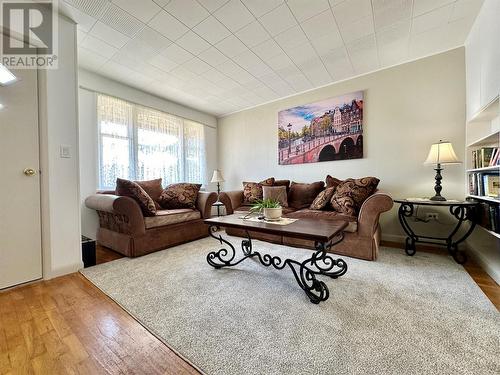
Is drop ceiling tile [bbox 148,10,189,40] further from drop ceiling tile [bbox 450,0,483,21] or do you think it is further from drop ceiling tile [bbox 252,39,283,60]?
drop ceiling tile [bbox 450,0,483,21]

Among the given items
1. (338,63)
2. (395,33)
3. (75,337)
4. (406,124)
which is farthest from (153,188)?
(406,124)

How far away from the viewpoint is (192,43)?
7.95ft

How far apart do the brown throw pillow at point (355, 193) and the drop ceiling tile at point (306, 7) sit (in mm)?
1873

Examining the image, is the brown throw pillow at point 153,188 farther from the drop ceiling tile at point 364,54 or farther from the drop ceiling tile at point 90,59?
the drop ceiling tile at point 364,54

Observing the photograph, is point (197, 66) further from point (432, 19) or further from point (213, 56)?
point (432, 19)

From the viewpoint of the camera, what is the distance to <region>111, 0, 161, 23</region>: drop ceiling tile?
1868 millimetres

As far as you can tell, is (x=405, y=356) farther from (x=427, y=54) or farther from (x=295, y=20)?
(x=427, y=54)

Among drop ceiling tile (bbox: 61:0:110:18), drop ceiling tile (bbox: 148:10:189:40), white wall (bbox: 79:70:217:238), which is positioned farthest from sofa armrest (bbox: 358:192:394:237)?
white wall (bbox: 79:70:217:238)

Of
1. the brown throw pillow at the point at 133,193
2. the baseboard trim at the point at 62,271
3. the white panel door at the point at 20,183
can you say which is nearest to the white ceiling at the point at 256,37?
the white panel door at the point at 20,183

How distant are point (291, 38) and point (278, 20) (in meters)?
0.31

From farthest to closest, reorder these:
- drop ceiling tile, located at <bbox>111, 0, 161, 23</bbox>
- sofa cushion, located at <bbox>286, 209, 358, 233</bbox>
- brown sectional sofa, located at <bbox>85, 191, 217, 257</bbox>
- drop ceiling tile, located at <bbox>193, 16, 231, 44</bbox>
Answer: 1. brown sectional sofa, located at <bbox>85, 191, 217, 257</bbox>
2. sofa cushion, located at <bbox>286, 209, 358, 233</bbox>
3. drop ceiling tile, located at <bbox>193, 16, 231, 44</bbox>
4. drop ceiling tile, located at <bbox>111, 0, 161, 23</bbox>

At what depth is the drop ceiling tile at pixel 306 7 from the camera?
74.5 inches

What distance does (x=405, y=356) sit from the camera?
3.34 ft

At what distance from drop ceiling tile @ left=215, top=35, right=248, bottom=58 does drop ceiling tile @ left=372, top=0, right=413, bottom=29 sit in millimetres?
1332
